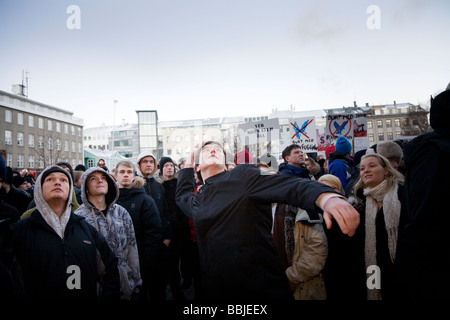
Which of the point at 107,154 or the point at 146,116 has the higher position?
the point at 146,116

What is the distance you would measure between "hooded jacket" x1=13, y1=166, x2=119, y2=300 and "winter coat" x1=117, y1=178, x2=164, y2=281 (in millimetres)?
982

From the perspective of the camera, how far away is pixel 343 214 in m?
1.26

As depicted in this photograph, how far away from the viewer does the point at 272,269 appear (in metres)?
1.91

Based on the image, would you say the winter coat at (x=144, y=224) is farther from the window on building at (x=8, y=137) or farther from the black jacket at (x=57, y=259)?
the window on building at (x=8, y=137)

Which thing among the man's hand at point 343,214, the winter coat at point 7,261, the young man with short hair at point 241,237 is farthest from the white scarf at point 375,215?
the winter coat at point 7,261

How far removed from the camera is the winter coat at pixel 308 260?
2.68 metres

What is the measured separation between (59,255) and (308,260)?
92.6 inches

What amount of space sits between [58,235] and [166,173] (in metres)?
2.73

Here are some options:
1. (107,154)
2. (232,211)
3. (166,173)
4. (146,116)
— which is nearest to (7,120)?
(107,154)

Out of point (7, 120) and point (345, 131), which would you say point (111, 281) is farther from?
point (7, 120)

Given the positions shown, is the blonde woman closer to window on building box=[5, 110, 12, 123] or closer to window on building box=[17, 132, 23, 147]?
window on building box=[5, 110, 12, 123]

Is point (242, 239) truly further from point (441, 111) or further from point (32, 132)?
point (32, 132)

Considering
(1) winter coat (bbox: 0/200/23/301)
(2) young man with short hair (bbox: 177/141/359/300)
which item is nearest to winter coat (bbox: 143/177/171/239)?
(1) winter coat (bbox: 0/200/23/301)

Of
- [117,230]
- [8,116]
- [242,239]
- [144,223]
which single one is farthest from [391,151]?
[8,116]
